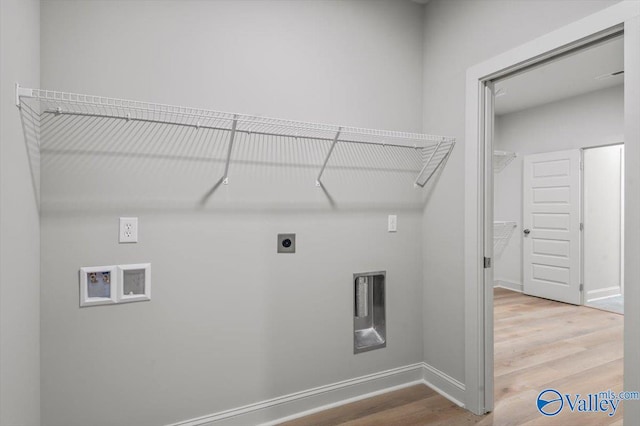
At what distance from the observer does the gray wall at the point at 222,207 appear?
1.50 metres

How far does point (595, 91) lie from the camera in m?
4.39

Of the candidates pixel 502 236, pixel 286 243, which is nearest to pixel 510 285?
pixel 502 236

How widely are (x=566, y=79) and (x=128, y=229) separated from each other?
4744 mm

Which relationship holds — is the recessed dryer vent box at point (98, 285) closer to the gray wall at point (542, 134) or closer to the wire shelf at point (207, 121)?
the wire shelf at point (207, 121)

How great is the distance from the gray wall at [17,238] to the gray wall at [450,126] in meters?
2.13

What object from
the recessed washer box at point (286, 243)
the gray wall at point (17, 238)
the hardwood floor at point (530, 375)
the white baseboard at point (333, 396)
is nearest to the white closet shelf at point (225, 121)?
the gray wall at point (17, 238)

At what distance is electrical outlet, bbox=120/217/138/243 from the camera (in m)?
1.57

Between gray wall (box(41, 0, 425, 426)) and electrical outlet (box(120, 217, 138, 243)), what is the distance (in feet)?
0.11

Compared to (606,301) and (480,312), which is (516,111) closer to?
(606,301)

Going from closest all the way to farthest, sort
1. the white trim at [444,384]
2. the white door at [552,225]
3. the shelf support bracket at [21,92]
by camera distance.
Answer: the shelf support bracket at [21,92] < the white trim at [444,384] < the white door at [552,225]

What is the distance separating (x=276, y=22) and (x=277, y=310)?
1.63 metres

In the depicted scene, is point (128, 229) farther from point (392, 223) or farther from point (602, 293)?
point (602, 293)

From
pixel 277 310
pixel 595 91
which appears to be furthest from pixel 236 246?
pixel 595 91

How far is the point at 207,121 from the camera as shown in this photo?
1.73m
